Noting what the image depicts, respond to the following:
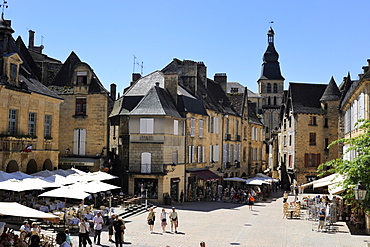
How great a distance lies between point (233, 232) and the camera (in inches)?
838

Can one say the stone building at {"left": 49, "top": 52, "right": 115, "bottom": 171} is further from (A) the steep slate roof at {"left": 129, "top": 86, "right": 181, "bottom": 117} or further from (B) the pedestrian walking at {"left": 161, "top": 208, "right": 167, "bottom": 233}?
(B) the pedestrian walking at {"left": 161, "top": 208, "right": 167, "bottom": 233}

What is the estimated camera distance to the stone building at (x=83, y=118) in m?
33.4

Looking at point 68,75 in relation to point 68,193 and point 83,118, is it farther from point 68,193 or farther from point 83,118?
point 68,193

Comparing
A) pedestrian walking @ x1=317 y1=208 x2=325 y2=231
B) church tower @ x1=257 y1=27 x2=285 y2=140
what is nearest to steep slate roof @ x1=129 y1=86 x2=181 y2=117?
pedestrian walking @ x1=317 y1=208 x2=325 y2=231

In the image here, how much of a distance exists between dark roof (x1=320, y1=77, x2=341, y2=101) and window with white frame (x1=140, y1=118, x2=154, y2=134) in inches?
892

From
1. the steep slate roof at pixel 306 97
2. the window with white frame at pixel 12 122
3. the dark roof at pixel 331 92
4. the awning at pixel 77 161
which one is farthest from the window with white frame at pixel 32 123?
the dark roof at pixel 331 92

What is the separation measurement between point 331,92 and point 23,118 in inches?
1271

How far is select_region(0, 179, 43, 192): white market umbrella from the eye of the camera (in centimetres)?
1902

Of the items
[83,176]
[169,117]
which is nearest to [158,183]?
[169,117]

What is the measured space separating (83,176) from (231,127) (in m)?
21.7

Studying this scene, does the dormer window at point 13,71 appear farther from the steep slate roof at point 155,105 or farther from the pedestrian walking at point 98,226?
the pedestrian walking at point 98,226

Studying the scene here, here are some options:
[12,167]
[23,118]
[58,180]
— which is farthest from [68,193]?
[23,118]

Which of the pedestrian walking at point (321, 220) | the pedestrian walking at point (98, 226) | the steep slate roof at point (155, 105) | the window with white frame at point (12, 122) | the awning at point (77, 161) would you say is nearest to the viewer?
the pedestrian walking at point (98, 226)

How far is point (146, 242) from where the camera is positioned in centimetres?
1830
